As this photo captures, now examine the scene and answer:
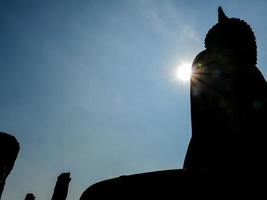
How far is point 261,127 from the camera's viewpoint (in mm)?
2955

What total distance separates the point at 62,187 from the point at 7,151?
544 cm

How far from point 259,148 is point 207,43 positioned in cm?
182

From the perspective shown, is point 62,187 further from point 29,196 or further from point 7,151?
point 7,151

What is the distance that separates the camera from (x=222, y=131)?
287 cm

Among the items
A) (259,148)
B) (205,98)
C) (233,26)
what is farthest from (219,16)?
(259,148)

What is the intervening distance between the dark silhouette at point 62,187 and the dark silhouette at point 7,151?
16.3 feet

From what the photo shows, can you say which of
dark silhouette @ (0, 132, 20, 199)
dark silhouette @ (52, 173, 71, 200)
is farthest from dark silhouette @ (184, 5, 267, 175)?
dark silhouette @ (52, 173, 71, 200)

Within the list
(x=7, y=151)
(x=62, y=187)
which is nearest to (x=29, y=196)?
(x=62, y=187)

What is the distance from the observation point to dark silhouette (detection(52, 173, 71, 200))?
11.1m

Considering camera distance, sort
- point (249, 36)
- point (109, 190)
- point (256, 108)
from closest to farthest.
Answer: point (109, 190) → point (256, 108) → point (249, 36)

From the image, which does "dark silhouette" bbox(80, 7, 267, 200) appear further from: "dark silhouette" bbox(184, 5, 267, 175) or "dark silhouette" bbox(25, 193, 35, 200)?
"dark silhouette" bbox(25, 193, 35, 200)

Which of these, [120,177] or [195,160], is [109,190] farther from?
[195,160]

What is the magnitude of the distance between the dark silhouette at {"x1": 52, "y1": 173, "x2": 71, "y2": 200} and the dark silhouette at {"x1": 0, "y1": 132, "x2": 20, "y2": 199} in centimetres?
495

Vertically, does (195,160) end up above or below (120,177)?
above
